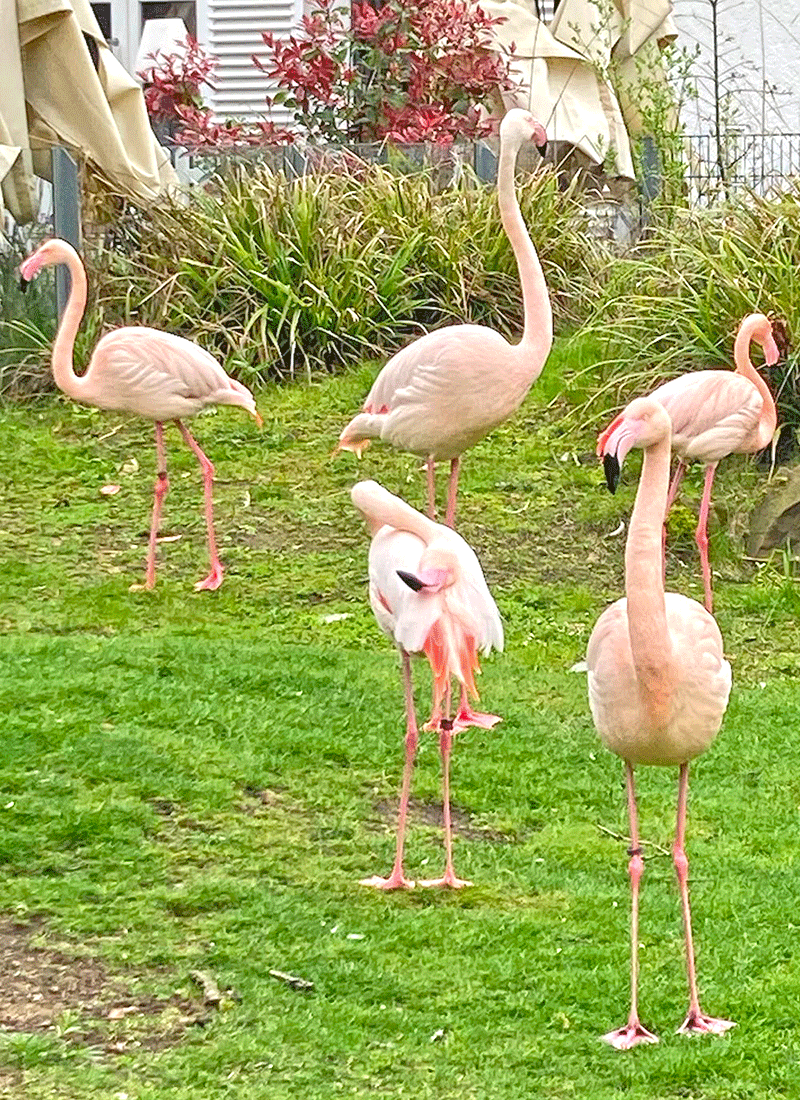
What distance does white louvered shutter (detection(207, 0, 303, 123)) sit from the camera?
16766mm

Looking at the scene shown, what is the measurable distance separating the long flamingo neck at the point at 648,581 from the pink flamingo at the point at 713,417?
147 inches

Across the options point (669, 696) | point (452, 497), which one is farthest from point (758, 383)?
point (669, 696)

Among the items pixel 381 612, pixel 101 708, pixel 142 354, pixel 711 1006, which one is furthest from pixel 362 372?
pixel 711 1006

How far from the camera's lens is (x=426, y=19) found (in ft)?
43.3

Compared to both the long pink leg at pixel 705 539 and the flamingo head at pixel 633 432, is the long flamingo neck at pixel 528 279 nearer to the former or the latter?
the long pink leg at pixel 705 539

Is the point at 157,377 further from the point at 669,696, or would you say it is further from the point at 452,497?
the point at 669,696

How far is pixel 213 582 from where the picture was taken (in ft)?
27.5

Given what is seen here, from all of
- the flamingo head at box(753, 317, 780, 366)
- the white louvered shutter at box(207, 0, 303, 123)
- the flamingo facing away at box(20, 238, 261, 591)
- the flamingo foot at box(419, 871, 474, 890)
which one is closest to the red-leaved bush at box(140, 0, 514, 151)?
the white louvered shutter at box(207, 0, 303, 123)

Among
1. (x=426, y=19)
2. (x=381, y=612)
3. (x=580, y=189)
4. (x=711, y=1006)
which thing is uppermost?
(x=426, y=19)

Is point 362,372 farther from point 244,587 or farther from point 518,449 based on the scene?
point 244,587

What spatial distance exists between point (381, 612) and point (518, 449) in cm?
497

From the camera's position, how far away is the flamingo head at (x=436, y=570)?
5.21 meters

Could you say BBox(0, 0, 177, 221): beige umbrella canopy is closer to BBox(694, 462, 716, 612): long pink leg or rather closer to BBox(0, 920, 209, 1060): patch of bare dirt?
BBox(694, 462, 716, 612): long pink leg

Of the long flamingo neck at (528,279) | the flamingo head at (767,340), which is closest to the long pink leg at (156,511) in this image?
the long flamingo neck at (528,279)
